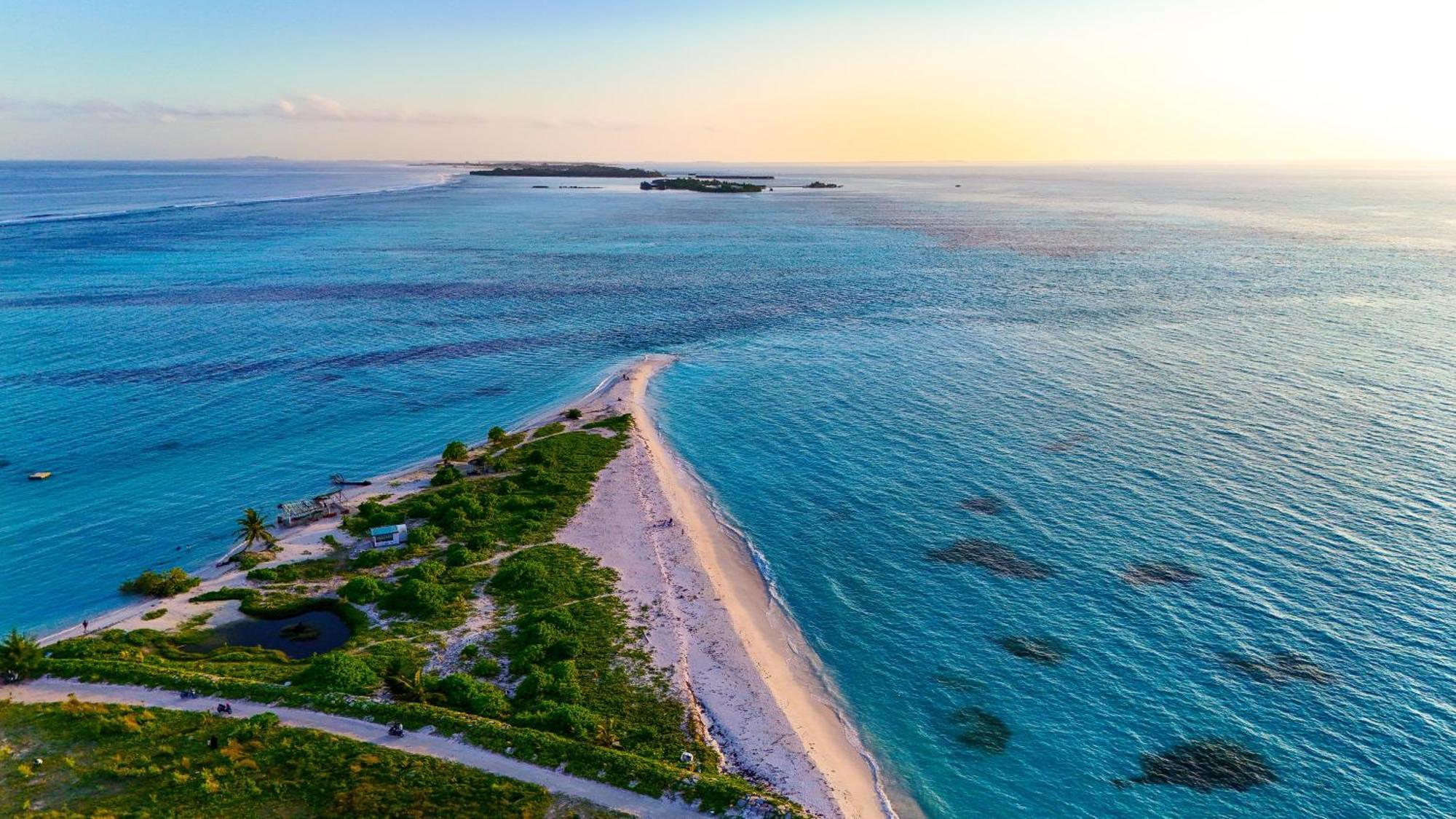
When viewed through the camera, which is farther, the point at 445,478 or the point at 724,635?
the point at 445,478

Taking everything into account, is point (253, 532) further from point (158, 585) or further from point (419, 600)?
point (419, 600)

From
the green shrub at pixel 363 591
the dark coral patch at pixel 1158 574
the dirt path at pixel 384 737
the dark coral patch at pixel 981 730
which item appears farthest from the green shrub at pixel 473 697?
the dark coral patch at pixel 1158 574

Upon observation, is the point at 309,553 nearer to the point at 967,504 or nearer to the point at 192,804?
the point at 192,804

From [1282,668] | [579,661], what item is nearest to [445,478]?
[579,661]

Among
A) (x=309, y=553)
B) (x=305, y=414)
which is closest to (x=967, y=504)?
(x=309, y=553)

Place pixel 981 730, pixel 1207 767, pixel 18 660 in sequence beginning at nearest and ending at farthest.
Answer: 1. pixel 1207 767
2. pixel 981 730
3. pixel 18 660

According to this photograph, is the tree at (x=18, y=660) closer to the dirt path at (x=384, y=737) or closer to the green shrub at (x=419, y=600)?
the dirt path at (x=384, y=737)
